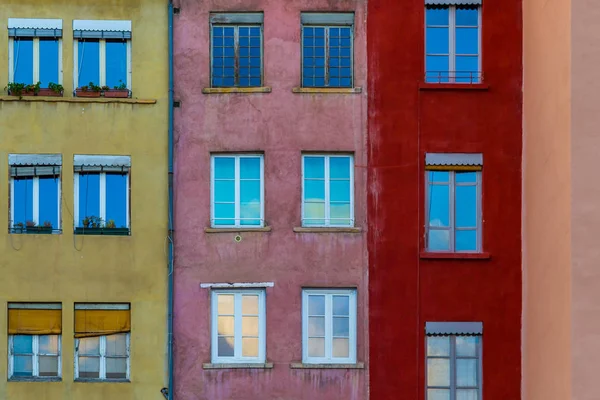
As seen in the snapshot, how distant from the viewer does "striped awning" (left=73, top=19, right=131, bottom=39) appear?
65.0ft

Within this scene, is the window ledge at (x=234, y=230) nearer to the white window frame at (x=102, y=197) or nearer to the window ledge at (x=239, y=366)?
the white window frame at (x=102, y=197)

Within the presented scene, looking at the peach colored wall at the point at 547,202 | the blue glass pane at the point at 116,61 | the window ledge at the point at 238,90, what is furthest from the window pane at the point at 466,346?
the blue glass pane at the point at 116,61

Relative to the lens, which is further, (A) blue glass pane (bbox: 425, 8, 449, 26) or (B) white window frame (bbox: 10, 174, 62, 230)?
(A) blue glass pane (bbox: 425, 8, 449, 26)

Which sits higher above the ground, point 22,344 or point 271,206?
point 271,206

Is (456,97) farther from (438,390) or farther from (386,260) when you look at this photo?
(438,390)

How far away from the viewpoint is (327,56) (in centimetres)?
1995

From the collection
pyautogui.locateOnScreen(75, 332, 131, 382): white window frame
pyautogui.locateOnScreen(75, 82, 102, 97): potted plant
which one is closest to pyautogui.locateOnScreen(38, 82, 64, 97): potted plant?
pyautogui.locateOnScreen(75, 82, 102, 97): potted plant

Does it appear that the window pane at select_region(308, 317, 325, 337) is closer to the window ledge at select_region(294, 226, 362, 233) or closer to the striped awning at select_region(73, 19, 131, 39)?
the window ledge at select_region(294, 226, 362, 233)

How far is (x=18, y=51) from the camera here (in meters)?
19.9

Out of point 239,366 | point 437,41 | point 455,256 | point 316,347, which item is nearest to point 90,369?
point 239,366

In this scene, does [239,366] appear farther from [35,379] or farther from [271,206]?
[35,379]

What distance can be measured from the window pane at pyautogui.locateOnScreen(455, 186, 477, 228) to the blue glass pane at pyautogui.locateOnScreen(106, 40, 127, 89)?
25.1 ft

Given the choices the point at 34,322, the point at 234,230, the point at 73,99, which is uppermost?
the point at 73,99

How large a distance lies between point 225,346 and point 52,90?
660 cm
